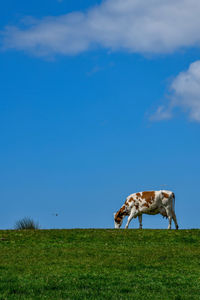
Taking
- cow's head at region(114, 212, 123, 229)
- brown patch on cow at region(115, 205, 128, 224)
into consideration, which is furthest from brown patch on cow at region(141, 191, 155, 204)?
cow's head at region(114, 212, 123, 229)

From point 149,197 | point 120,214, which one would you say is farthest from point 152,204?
point 120,214

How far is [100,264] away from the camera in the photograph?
678 inches

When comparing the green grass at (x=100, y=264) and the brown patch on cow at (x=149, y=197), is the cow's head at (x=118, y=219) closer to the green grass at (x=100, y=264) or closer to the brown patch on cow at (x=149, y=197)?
the brown patch on cow at (x=149, y=197)

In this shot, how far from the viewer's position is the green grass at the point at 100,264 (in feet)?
43.1

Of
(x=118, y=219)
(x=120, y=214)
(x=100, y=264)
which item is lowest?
(x=100, y=264)


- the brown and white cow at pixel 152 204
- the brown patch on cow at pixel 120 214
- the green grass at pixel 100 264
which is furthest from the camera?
the brown patch on cow at pixel 120 214

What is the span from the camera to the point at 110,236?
24.2m

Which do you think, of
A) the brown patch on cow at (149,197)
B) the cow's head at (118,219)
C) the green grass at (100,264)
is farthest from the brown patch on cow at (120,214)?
the green grass at (100,264)

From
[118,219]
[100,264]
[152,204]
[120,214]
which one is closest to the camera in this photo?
[100,264]

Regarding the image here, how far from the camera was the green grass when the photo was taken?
13133 millimetres

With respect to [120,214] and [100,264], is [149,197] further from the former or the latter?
[100,264]

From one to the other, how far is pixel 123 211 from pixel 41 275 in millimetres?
17359

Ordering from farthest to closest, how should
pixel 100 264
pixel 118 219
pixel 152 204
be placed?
pixel 118 219, pixel 152 204, pixel 100 264

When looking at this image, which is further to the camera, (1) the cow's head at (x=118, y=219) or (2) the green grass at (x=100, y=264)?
(1) the cow's head at (x=118, y=219)
